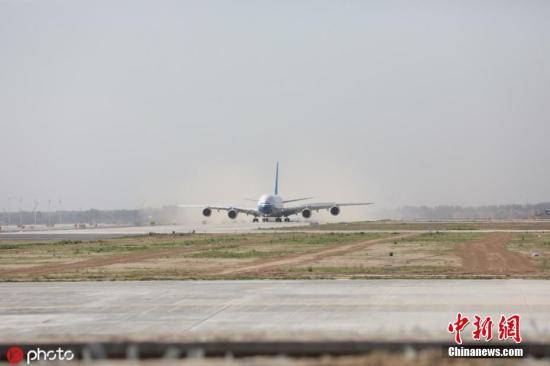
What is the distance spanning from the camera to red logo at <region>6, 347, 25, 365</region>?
12960 millimetres

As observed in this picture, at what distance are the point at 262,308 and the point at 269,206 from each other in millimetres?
103924

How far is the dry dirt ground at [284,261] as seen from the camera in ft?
105

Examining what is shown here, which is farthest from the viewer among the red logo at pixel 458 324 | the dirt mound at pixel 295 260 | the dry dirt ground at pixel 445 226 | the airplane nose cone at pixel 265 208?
the airplane nose cone at pixel 265 208

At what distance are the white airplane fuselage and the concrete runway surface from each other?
3781 inches

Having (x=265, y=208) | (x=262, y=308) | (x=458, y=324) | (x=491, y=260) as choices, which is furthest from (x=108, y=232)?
(x=458, y=324)

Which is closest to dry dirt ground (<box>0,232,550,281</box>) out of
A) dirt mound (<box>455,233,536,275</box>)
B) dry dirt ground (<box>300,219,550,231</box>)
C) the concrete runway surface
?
dirt mound (<box>455,233,536,275</box>)

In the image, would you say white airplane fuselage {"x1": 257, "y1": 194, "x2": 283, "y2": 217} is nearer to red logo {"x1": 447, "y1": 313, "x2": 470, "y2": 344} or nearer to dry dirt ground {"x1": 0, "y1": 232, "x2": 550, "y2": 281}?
dry dirt ground {"x1": 0, "y1": 232, "x2": 550, "y2": 281}

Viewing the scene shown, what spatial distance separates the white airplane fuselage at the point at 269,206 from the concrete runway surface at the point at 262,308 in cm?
9603

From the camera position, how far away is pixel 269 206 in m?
124

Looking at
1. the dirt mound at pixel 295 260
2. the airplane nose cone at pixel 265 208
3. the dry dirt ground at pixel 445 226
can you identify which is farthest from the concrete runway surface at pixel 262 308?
the airplane nose cone at pixel 265 208

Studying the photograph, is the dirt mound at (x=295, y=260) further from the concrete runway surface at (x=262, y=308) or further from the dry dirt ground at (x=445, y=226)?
the dry dirt ground at (x=445, y=226)

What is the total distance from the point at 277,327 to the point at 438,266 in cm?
1917

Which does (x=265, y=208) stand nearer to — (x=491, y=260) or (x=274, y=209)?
(x=274, y=209)

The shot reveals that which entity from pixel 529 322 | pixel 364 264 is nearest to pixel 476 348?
pixel 529 322
